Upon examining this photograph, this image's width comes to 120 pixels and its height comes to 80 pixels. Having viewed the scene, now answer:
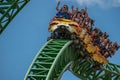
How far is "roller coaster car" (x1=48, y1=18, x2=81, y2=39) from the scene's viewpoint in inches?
854

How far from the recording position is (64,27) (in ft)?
71.0

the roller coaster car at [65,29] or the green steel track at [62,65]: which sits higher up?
the roller coaster car at [65,29]

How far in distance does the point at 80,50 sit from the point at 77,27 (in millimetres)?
1325

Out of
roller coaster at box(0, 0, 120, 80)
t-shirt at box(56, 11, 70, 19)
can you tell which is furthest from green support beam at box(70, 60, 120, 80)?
t-shirt at box(56, 11, 70, 19)

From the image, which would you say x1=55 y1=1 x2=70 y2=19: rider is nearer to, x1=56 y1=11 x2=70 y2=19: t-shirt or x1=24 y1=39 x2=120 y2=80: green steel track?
x1=56 y1=11 x2=70 y2=19: t-shirt

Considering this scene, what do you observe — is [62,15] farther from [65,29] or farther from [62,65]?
[62,65]

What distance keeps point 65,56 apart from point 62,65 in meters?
0.49

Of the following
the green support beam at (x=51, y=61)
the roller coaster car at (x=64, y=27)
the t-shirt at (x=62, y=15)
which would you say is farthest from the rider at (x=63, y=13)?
the green support beam at (x=51, y=61)

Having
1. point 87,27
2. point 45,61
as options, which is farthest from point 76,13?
point 45,61

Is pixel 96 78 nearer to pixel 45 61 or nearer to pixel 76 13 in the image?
pixel 76 13

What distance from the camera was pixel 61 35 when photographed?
72.9ft

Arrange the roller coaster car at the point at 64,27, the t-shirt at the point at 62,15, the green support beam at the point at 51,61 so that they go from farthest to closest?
the t-shirt at the point at 62,15, the roller coaster car at the point at 64,27, the green support beam at the point at 51,61

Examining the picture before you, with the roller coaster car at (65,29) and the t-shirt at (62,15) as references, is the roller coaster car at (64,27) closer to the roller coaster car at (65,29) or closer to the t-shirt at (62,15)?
the roller coaster car at (65,29)

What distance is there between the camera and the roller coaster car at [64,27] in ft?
71.2
